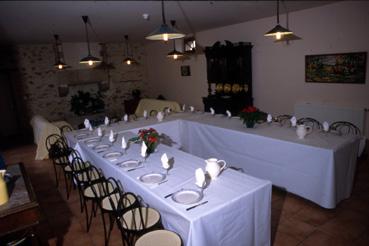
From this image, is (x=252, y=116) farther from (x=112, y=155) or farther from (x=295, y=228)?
(x=112, y=155)

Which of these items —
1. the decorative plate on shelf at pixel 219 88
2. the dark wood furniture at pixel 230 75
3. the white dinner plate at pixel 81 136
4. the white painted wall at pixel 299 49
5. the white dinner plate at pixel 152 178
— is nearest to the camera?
the white dinner plate at pixel 152 178

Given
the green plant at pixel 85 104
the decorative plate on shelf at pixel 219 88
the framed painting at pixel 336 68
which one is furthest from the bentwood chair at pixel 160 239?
the green plant at pixel 85 104

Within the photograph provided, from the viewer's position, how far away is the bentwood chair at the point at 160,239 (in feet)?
7.30

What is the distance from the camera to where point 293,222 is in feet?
10.8

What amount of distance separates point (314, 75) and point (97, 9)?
449cm

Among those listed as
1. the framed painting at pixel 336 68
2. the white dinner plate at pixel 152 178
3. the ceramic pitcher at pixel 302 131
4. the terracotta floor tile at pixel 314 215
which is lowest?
the terracotta floor tile at pixel 314 215

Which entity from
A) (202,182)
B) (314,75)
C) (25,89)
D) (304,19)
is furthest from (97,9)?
(25,89)

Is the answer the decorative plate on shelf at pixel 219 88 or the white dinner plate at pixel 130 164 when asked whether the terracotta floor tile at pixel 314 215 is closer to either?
the white dinner plate at pixel 130 164

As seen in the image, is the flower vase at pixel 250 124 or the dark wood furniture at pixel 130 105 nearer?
the flower vase at pixel 250 124

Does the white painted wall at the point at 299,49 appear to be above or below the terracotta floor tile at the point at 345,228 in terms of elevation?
above

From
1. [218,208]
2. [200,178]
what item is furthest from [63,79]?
[218,208]

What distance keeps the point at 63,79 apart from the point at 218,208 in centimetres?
854

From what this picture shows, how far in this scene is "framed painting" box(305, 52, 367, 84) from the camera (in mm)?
5066

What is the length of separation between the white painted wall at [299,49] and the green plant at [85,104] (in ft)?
12.2
